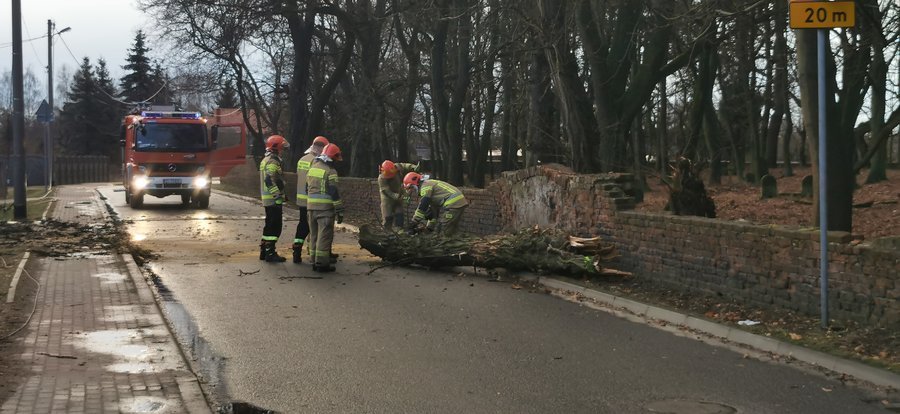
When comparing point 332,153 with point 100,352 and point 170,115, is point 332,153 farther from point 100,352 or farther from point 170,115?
point 170,115

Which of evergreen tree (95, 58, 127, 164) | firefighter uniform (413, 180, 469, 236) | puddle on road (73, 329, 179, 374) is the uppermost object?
evergreen tree (95, 58, 127, 164)

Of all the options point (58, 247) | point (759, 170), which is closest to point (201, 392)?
point (58, 247)

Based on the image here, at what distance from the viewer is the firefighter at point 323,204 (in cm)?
1250

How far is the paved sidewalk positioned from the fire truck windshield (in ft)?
50.4

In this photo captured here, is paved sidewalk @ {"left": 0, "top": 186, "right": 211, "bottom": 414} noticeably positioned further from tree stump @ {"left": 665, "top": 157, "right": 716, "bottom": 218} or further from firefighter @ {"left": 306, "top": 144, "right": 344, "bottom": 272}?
tree stump @ {"left": 665, "top": 157, "right": 716, "bottom": 218}

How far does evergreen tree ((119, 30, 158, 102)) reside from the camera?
234ft

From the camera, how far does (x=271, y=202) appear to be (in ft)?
44.1

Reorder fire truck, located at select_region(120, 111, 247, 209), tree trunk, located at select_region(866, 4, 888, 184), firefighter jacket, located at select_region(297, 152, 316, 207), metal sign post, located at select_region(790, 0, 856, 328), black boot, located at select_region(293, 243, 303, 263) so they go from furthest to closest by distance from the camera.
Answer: fire truck, located at select_region(120, 111, 247, 209), tree trunk, located at select_region(866, 4, 888, 184), black boot, located at select_region(293, 243, 303, 263), firefighter jacket, located at select_region(297, 152, 316, 207), metal sign post, located at select_region(790, 0, 856, 328)

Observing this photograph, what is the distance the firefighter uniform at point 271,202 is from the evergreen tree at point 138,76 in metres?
61.8

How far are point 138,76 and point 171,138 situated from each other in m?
49.0

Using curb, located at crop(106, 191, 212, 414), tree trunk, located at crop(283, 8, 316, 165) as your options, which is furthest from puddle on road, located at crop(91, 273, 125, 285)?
tree trunk, located at crop(283, 8, 316, 165)

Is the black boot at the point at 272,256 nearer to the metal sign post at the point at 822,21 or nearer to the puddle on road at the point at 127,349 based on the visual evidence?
the puddle on road at the point at 127,349

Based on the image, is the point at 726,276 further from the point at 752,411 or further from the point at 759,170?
the point at 759,170

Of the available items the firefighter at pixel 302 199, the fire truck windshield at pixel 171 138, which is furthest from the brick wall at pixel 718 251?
the fire truck windshield at pixel 171 138
